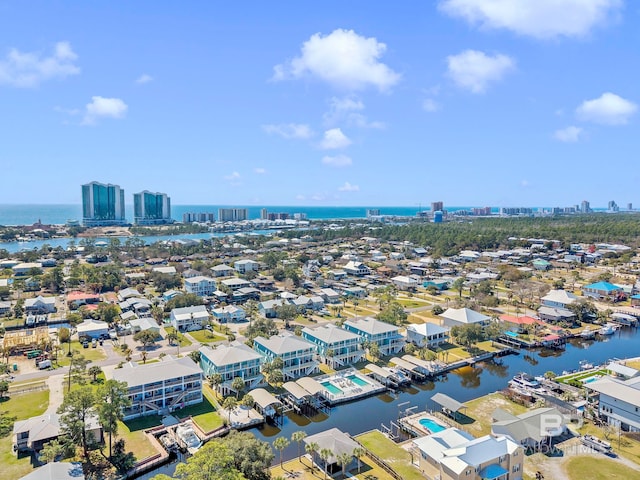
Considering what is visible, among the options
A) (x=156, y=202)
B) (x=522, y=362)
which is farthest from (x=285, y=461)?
(x=156, y=202)

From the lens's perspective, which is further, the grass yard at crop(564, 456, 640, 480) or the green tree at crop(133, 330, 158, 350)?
the green tree at crop(133, 330, 158, 350)

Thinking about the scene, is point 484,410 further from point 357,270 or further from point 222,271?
point 222,271

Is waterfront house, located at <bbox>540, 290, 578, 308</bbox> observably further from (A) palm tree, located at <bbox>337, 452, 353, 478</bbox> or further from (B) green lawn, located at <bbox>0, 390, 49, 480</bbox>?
(B) green lawn, located at <bbox>0, 390, 49, 480</bbox>

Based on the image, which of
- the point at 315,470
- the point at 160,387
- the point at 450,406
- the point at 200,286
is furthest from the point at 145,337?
the point at 450,406

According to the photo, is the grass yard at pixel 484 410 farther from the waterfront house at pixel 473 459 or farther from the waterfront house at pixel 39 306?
the waterfront house at pixel 39 306

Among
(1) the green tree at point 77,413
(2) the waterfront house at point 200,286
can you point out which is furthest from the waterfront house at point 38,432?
(2) the waterfront house at point 200,286

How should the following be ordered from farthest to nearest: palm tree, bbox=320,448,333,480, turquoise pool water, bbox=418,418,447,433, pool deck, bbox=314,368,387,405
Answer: pool deck, bbox=314,368,387,405 → turquoise pool water, bbox=418,418,447,433 → palm tree, bbox=320,448,333,480

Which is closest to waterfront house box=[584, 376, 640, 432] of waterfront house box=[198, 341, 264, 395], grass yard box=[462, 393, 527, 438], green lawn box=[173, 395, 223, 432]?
grass yard box=[462, 393, 527, 438]
